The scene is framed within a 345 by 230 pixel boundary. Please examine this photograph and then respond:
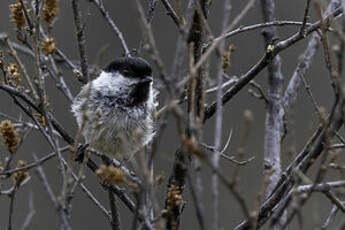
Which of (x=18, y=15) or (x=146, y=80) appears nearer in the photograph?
(x=18, y=15)

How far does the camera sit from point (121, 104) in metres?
4.16

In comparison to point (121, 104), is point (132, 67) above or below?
above

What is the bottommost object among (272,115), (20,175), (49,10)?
(272,115)

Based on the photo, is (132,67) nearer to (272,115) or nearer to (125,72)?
(125,72)

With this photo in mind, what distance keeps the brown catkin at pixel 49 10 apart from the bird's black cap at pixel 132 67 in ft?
2.51

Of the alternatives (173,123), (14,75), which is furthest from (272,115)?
(173,123)

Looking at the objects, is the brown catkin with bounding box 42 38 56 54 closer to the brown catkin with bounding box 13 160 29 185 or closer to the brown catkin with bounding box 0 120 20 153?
the brown catkin with bounding box 0 120 20 153

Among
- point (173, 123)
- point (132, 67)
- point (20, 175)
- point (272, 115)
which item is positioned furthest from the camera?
point (173, 123)

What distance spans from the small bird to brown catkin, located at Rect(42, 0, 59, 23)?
30.0 inches

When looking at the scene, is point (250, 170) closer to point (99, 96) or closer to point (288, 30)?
point (288, 30)

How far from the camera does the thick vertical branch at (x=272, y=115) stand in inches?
145

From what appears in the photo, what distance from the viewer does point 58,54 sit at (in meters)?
3.96

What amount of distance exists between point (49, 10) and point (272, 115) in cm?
152

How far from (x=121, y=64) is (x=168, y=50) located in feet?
15.8
